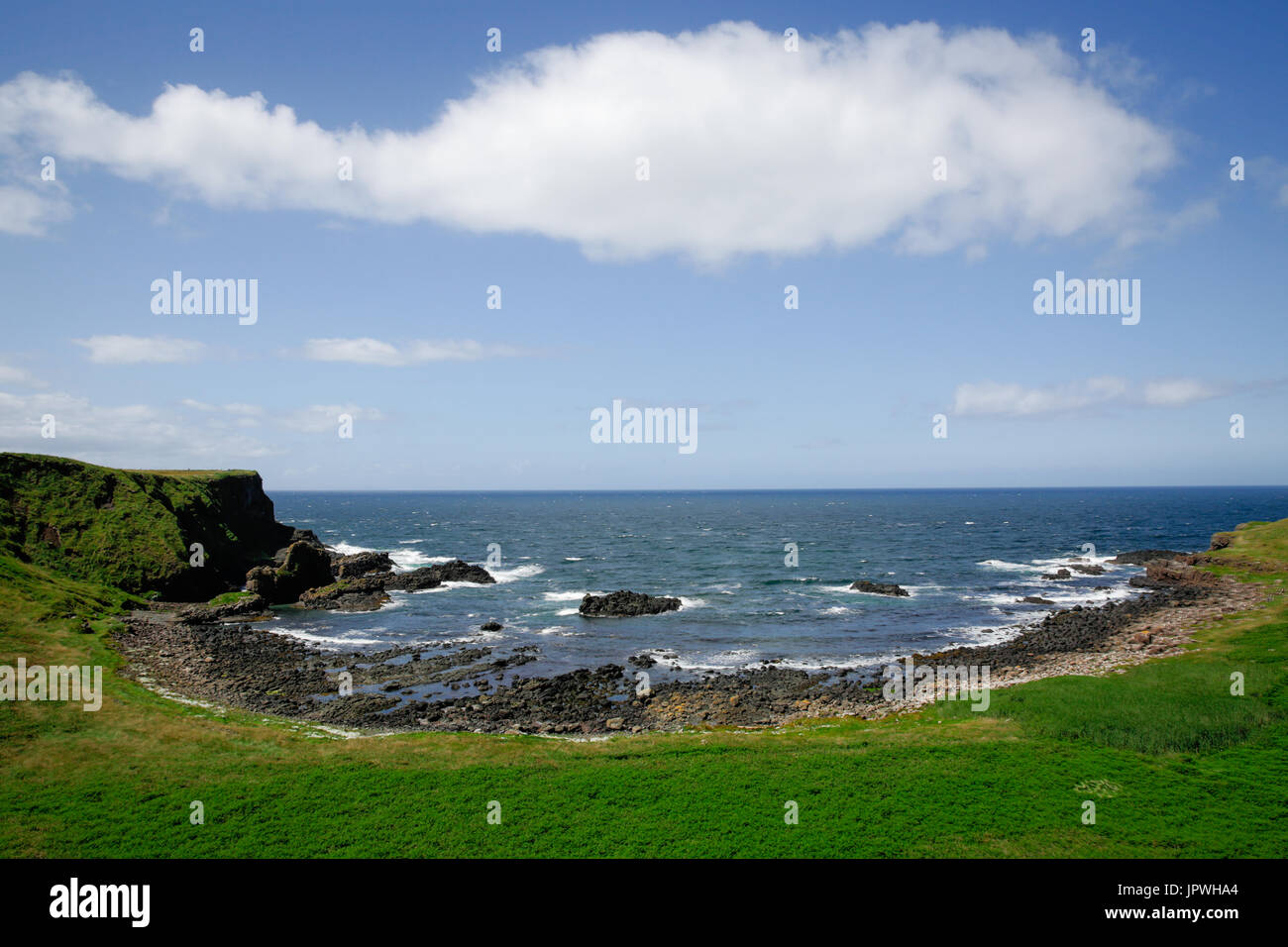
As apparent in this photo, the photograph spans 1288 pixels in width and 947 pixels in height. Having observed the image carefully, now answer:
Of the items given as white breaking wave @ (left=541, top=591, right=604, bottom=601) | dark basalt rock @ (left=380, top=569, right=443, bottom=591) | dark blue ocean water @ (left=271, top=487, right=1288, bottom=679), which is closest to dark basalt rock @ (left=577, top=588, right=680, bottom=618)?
Answer: dark blue ocean water @ (left=271, top=487, right=1288, bottom=679)

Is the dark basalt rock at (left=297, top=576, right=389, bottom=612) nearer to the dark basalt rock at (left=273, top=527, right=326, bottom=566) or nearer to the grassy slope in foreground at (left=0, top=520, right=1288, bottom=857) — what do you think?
the dark basalt rock at (left=273, top=527, right=326, bottom=566)

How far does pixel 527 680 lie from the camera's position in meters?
37.6

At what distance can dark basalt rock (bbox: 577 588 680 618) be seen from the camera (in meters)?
55.5

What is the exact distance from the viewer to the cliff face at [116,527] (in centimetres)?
5256

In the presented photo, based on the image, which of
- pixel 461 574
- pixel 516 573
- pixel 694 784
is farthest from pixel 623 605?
pixel 694 784

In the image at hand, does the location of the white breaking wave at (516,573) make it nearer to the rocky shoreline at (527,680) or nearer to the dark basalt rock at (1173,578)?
the rocky shoreline at (527,680)

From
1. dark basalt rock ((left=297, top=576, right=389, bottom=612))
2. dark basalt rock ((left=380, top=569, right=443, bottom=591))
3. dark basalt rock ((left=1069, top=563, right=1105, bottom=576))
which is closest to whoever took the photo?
dark basalt rock ((left=297, top=576, right=389, bottom=612))

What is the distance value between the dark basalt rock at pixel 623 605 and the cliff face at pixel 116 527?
3422cm

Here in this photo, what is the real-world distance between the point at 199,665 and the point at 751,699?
3181cm

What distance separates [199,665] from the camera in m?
38.1

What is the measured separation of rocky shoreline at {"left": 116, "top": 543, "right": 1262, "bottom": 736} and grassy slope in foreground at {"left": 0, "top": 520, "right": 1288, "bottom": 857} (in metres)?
3.61

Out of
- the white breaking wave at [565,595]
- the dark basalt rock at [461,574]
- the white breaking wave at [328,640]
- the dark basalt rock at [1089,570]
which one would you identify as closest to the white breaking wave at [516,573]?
the dark basalt rock at [461,574]
